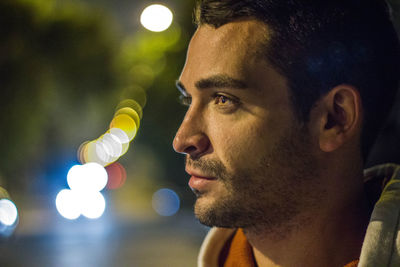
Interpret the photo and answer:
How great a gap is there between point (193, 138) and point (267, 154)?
32 cm

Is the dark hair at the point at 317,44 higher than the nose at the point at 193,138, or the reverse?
the dark hair at the point at 317,44

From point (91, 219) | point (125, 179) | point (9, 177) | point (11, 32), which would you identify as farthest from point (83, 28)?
point (125, 179)

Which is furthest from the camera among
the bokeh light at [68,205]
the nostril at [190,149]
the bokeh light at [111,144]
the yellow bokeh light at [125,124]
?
the bokeh light at [111,144]

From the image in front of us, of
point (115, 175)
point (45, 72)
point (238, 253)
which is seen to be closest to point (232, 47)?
point (238, 253)

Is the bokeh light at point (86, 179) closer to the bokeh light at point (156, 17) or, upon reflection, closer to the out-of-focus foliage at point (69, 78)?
the out-of-focus foliage at point (69, 78)

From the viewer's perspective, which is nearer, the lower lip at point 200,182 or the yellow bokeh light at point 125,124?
the lower lip at point 200,182

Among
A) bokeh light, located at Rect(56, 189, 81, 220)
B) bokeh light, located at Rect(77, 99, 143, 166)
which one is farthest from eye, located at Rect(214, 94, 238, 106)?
bokeh light, located at Rect(77, 99, 143, 166)

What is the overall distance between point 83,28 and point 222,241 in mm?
20073

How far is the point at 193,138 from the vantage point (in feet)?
6.40

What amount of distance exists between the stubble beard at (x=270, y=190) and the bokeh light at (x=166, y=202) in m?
18.6

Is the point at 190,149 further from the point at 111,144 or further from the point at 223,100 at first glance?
the point at 111,144

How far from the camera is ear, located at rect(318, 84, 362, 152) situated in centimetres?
189

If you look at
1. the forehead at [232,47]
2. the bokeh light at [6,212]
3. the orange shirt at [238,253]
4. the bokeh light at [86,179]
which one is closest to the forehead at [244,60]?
the forehead at [232,47]

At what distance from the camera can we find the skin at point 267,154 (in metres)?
1.87
